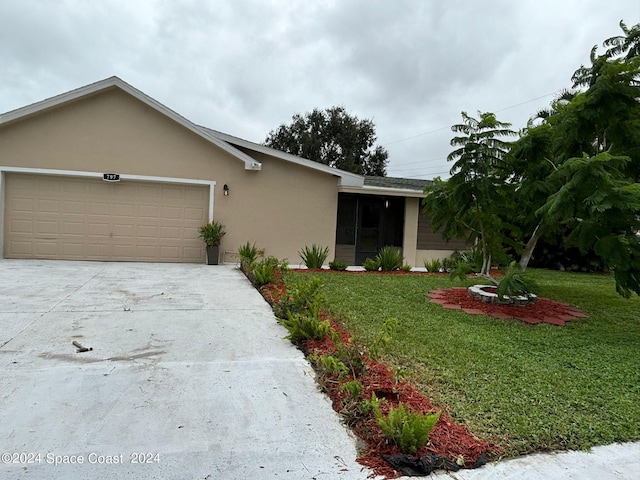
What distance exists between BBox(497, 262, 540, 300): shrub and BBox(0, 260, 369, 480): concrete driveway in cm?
376

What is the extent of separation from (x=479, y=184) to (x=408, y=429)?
4864mm

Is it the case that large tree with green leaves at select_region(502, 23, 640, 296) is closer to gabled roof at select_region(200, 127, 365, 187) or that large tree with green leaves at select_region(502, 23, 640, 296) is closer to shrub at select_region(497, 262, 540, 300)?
shrub at select_region(497, 262, 540, 300)

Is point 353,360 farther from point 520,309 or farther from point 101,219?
point 101,219

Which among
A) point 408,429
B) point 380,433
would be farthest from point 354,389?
point 408,429

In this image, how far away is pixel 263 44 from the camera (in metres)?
15.7

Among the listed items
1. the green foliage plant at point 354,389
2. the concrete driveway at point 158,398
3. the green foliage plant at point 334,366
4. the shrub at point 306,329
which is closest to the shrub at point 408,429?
the concrete driveway at point 158,398

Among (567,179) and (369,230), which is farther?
(369,230)

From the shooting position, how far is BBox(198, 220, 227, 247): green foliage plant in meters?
11.1

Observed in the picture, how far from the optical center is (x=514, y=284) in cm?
661

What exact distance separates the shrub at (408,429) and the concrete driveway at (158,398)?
0.28 meters

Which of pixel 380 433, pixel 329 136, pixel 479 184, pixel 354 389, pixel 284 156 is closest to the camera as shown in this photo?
pixel 380 433

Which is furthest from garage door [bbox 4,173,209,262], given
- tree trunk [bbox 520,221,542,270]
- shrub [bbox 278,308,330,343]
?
tree trunk [bbox 520,221,542,270]

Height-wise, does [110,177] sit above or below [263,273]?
above

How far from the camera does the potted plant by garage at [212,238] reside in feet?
36.3
